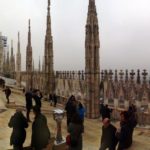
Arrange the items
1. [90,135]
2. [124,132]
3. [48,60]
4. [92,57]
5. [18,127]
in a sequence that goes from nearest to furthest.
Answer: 1. [18,127]
2. [124,132]
3. [90,135]
4. [92,57]
5. [48,60]

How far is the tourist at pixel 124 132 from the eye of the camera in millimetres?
9617

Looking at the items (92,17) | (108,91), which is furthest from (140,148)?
(92,17)

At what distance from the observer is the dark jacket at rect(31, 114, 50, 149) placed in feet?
27.8

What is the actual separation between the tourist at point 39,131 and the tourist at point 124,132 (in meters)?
2.16

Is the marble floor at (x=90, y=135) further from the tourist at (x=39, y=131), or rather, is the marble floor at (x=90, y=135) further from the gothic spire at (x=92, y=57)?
the tourist at (x=39, y=131)

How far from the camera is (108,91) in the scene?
19.1 meters

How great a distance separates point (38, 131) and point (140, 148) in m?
4.81

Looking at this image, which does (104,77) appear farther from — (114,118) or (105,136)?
(105,136)

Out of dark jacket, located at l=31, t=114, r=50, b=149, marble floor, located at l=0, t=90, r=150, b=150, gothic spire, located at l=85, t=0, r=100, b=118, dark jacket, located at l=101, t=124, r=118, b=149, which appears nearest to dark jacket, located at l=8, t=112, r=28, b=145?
dark jacket, located at l=31, t=114, r=50, b=149

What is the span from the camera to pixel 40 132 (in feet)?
27.9

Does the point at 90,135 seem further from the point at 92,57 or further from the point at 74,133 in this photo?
the point at 92,57

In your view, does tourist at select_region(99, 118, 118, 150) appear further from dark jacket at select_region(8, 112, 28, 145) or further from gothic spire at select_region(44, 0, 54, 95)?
gothic spire at select_region(44, 0, 54, 95)

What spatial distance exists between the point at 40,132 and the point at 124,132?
2.57 m

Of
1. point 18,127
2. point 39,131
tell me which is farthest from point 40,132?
point 18,127
